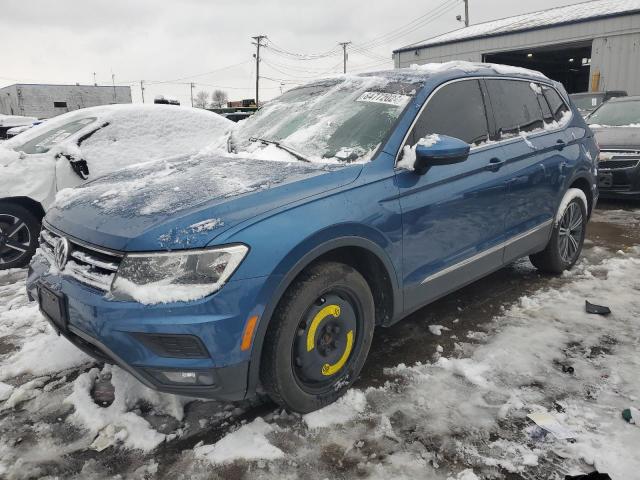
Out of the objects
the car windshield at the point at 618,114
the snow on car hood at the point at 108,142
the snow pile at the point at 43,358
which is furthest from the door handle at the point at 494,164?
the car windshield at the point at 618,114

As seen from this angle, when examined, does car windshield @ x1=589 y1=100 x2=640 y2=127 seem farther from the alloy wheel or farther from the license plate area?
the license plate area

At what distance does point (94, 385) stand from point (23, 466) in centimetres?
65

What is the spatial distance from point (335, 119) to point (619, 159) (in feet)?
20.1

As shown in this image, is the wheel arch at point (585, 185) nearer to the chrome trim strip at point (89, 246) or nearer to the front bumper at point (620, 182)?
the front bumper at point (620, 182)

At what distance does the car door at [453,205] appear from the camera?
2.82 m

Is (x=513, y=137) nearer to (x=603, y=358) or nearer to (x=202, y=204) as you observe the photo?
(x=603, y=358)

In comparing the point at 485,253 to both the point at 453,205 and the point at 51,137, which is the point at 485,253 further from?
the point at 51,137

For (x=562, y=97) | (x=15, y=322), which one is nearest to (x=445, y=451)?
(x=15, y=322)

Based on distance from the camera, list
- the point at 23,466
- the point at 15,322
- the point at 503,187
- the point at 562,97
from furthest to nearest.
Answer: the point at 562,97
the point at 15,322
the point at 503,187
the point at 23,466

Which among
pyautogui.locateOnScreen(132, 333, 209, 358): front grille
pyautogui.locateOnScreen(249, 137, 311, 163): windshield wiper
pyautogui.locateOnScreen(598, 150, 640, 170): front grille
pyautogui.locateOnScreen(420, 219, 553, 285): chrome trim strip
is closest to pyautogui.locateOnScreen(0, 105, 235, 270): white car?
pyautogui.locateOnScreen(249, 137, 311, 163): windshield wiper

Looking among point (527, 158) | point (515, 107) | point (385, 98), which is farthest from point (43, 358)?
point (515, 107)

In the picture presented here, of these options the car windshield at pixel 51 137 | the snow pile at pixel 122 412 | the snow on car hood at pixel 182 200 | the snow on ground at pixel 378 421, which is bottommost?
the snow on ground at pixel 378 421

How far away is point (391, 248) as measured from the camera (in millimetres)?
2666

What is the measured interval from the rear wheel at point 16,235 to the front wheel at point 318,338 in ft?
12.5
